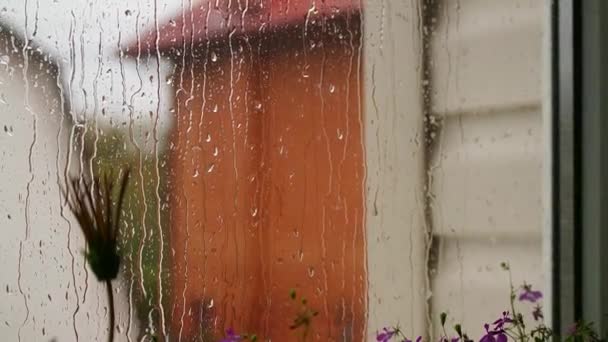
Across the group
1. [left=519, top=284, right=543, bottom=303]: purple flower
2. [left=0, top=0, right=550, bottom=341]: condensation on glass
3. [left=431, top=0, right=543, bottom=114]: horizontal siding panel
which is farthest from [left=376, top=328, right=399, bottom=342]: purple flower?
[left=431, top=0, right=543, bottom=114]: horizontal siding panel

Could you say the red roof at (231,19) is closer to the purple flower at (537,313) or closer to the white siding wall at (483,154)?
the white siding wall at (483,154)

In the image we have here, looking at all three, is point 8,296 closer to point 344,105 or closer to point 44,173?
point 44,173

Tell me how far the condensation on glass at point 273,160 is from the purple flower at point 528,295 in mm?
22

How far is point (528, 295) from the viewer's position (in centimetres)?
150

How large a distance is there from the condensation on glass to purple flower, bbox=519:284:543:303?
0.02m

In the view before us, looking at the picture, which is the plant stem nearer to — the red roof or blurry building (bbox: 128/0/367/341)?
blurry building (bbox: 128/0/367/341)

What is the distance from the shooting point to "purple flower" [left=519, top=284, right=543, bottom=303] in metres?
1.50

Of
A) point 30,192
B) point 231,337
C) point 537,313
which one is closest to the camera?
point 30,192

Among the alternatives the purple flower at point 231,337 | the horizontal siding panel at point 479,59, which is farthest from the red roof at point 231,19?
the purple flower at point 231,337

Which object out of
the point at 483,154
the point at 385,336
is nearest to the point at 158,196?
the point at 385,336

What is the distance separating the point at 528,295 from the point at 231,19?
0.75m

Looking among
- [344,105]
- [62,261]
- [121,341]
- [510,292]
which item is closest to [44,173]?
[62,261]

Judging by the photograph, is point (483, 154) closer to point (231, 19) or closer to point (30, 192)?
point (231, 19)

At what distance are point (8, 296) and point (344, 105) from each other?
23.5 inches
